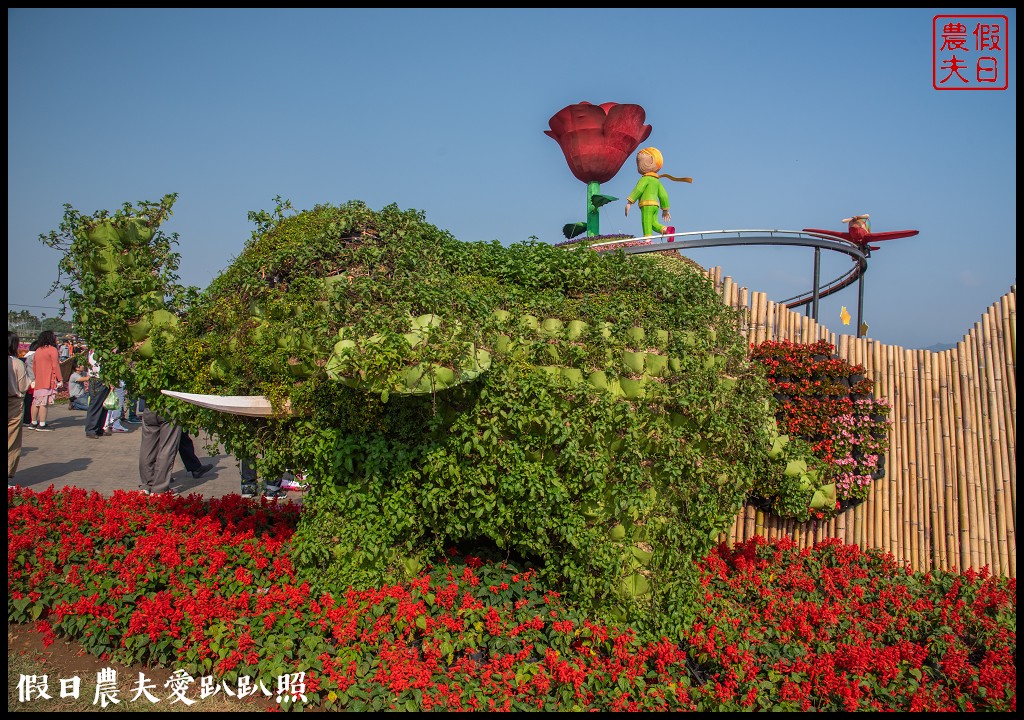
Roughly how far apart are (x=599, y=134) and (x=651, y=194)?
1.26 m

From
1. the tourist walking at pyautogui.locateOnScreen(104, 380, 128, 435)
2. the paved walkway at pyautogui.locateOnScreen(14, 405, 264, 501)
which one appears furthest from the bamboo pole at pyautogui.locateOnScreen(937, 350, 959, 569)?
the tourist walking at pyautogui.locateOnScreen(104, 380, 128, 435)

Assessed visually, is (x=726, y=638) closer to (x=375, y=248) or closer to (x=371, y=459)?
(x=371, y=459)

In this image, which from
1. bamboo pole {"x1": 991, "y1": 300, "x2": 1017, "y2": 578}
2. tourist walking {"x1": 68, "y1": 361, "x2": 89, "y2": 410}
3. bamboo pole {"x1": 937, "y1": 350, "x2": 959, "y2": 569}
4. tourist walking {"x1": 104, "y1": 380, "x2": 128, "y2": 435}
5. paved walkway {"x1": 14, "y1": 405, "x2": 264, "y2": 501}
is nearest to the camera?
bamboo pole {"x1": 991, "y1": 300, "x2": 1017, "y2": 578}

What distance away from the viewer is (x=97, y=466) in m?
9.16

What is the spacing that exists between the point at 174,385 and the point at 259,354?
75 centimetres

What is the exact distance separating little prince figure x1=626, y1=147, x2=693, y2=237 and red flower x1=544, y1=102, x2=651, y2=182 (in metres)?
0.39

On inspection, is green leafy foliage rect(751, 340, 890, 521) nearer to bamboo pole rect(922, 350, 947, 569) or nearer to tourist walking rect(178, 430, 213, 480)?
bamboo pole rect(922, 350, 947, 569)

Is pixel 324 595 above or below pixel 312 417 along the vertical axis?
below

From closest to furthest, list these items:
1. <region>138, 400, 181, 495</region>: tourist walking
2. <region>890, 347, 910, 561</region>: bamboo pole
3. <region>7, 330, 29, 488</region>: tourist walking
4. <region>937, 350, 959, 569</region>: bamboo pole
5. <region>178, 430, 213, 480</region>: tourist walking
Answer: <region>937, 350, 959, 569</region>: bamboo pole, <region>890, 347, 910, 561</region>: bamboo pole, <region>7, 330, 29, 488</region>: tourist walking, <region>138, 400, 181, 495</region>: tourist walking, <region>178, 430, 213, 480</region>: tourist walking

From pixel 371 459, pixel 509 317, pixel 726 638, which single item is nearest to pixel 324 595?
pixel 371 459

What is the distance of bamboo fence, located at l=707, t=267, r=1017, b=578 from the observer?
5.80 metres

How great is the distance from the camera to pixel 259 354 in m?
4.35

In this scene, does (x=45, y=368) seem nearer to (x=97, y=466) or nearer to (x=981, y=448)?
(x=97, y=466)

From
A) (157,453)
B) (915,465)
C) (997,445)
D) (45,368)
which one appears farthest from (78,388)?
(997,445)
